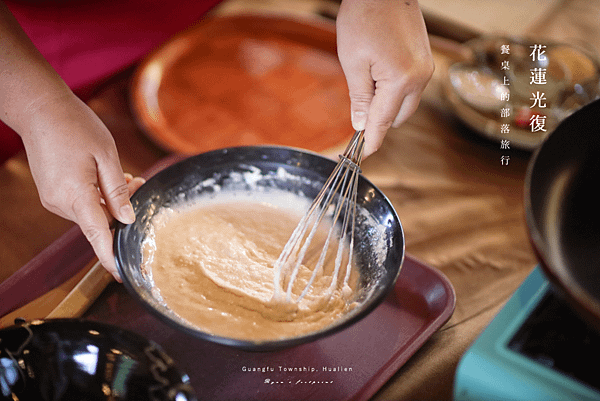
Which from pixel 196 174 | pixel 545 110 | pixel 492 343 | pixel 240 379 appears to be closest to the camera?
pixel 492 343

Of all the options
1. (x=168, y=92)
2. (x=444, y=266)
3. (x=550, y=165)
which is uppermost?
(x=550, y=165)

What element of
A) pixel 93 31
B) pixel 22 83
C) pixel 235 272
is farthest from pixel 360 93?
pixel 93 31

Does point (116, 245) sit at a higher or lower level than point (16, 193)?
higher

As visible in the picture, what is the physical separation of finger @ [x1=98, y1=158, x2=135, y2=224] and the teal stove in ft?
1.33

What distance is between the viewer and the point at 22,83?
2.06 ft

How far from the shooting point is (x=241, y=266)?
61cm

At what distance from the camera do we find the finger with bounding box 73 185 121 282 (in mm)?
576

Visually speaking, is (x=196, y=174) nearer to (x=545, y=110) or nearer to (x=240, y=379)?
(x=240, y=379)

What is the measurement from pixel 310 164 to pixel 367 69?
152mm

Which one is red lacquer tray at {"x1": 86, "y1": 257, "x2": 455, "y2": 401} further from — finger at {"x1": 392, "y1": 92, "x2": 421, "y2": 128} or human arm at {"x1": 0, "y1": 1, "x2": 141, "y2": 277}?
finger at {"x1": 392, "y1": 92, "x2": 421, "y2": 128}

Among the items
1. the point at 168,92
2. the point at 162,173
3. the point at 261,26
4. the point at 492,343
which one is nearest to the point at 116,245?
the point at 162,173

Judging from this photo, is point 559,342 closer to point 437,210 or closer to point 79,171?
point 437,210

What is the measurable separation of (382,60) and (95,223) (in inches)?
15.9

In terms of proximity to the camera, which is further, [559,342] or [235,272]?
[235,272]
